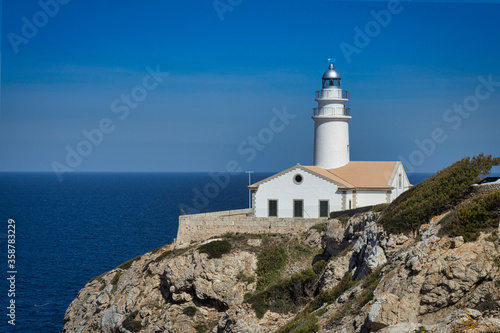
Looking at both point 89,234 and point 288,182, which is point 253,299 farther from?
point 89,234

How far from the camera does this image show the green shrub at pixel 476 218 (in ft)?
40.1

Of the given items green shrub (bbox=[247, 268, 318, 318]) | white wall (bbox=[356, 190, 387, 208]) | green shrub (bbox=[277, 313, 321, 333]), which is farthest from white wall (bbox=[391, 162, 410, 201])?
green shrub (bbox=[277, 313, 321, 333])

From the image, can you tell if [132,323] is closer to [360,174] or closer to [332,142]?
[360,174]

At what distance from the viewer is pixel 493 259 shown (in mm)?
11391

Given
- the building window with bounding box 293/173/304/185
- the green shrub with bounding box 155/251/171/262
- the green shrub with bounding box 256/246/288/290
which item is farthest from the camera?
the building window with bounding box 293/173/304/185

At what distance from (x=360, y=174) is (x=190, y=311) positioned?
1468 cm

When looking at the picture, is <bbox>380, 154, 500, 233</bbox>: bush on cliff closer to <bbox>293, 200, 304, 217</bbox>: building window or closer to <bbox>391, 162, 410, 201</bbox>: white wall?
<bbox>293, 200, 304, 217</bbox>: building window

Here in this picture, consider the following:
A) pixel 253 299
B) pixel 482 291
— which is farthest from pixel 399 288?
pixel 253 299

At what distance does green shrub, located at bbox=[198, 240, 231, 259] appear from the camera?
2988cm

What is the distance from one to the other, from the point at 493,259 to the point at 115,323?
23.3 metres

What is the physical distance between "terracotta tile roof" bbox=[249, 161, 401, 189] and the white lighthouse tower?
2.81 feet

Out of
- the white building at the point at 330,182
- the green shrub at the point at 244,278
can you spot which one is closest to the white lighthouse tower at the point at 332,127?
the white building at the point at 330,182

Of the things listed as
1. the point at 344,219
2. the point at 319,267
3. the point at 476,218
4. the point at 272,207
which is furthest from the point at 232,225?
the point at 476,218

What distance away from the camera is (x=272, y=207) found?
35219 millimetres
